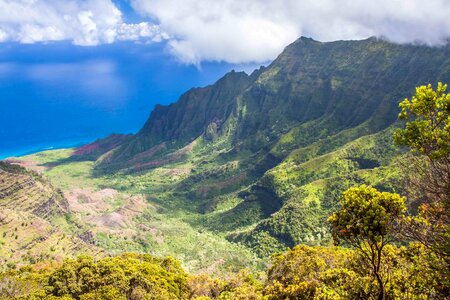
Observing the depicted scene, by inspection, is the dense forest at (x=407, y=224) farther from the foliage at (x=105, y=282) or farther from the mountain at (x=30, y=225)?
the mountain at (x=30, y=225)

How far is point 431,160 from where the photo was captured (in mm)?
23781

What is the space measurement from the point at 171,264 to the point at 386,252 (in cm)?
5719

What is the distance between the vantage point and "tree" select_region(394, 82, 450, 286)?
2342 centimetres

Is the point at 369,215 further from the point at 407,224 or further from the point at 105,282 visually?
the point at 105,282

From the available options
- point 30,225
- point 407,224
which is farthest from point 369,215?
point 30,225

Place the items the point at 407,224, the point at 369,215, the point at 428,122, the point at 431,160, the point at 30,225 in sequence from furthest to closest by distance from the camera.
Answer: the point at 30,225 < the point at 407,224 < the point at 369,215 < the point at 431,160 < the point at 428,122

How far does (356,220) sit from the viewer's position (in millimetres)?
25578

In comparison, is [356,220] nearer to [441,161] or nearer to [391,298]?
[441,161]

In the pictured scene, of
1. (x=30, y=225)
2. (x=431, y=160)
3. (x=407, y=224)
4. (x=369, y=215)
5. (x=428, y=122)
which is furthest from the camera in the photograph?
(x=30, y=225)

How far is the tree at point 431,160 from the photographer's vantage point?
2342 cm

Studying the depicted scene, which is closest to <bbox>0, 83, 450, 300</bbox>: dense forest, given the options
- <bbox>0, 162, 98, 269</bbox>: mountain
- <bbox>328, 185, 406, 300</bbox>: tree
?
<bbox>328, 185, 406, 300</bbox>: tree

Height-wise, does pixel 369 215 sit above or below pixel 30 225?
below

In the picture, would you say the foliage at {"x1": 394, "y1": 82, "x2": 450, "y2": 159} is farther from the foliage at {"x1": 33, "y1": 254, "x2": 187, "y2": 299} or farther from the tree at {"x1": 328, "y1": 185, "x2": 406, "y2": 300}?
the foliage at {"x1": 33, "y1": 254, "x2": 187, "y2": 299}

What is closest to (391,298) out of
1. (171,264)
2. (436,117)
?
(436,117)
